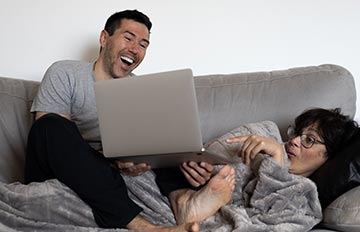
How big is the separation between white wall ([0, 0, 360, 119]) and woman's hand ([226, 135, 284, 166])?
79cm

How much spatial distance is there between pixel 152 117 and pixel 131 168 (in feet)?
0.93

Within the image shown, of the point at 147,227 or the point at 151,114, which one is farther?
the point at 147,227

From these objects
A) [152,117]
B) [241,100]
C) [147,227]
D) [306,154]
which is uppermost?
[152,117]

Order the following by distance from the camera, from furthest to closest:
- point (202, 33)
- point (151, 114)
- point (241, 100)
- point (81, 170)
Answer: point (202, 33)
point (241, 100)
point (81, 170)
point (151, 114)

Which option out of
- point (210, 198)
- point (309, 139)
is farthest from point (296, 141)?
point (210, 198)

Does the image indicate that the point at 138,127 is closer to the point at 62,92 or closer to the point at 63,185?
the point at 63,185

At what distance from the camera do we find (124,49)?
179cm

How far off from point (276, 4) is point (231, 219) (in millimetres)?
1182

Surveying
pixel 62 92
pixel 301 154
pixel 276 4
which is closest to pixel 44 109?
pixel 62 92

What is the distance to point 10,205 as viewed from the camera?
1.33m

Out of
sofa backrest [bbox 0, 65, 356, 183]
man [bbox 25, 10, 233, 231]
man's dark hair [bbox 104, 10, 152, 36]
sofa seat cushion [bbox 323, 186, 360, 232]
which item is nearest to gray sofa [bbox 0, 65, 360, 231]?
sofa backrest [bbox 0, 65, 356, 183]

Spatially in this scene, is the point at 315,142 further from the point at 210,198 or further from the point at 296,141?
the point at 210,198

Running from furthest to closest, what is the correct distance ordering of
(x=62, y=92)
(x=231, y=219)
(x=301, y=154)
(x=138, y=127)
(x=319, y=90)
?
(x=319, y=90)
(x=62, y=92)
(x=301, y=154)
(x=231, y=219)
(x=138, y=127)

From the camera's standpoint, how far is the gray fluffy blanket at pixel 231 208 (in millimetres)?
1306
